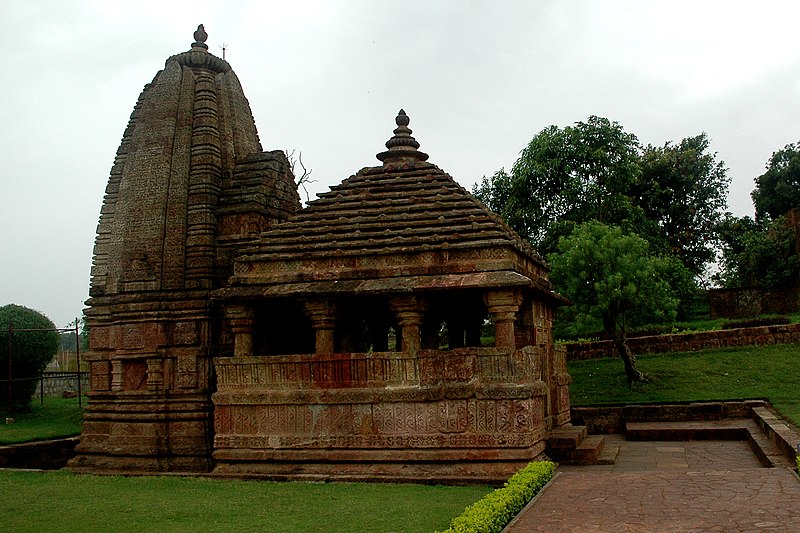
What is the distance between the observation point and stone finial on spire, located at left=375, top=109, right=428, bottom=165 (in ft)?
38.7

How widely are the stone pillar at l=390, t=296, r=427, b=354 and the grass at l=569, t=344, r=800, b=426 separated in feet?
30.7

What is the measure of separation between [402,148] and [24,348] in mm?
11340

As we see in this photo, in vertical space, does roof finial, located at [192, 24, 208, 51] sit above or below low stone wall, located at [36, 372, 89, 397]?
above

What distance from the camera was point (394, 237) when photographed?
401 inches

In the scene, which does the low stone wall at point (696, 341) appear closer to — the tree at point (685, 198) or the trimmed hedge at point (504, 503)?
the tree at point (685, 198)

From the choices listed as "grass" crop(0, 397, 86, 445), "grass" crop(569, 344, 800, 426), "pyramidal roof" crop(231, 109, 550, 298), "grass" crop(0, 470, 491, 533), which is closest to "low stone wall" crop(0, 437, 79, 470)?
"grass" crop(0, 397, 86, 445)

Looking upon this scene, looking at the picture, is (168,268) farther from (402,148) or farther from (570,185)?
(570,185)

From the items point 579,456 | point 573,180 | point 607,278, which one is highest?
point 573,180

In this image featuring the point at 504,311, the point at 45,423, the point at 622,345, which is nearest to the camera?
the point at 504,311

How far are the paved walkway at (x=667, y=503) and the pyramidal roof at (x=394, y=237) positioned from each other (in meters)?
2.47

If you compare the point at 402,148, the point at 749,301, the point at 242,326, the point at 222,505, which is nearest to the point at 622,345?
the point at 402,148

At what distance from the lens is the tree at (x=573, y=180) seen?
82.3 feet

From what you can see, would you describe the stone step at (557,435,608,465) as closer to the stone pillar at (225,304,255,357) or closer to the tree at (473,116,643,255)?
the stone pillar at (225,304,255,357)

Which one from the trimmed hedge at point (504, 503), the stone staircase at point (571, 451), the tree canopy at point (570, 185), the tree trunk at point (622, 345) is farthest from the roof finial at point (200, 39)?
A: the tree canopy at point (570, 185)
